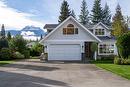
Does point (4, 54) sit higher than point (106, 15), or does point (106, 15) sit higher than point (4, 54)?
point (106, 15)

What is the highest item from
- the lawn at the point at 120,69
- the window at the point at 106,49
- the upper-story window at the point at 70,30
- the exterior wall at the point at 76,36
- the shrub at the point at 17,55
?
the upper-story window at the point at 70,30

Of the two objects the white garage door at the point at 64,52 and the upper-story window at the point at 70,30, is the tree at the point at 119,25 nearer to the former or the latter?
the upper-story window at the point at 70,30

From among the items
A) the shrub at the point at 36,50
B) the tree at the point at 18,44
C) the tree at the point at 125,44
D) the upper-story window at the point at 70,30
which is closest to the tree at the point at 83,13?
the shrub at the point at 36,50

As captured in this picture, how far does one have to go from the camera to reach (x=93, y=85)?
1753 centimetres

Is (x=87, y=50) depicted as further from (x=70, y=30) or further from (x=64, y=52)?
(x=64, y=52)

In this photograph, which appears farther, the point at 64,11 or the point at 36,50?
Answer: the point at 64,11

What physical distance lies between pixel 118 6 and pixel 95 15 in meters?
12.9

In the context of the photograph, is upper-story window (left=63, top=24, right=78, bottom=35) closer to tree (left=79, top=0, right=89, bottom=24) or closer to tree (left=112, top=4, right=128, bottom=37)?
tree (left=112, top=4, right=128, bottom=37)

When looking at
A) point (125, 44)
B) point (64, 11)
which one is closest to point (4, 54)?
point (125, 44)

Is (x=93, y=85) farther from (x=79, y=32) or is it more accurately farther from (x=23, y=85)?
(x=79, y=32)

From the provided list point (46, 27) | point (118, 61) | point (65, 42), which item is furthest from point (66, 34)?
point (118, 61)

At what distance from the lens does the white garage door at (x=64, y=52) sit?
162 ft

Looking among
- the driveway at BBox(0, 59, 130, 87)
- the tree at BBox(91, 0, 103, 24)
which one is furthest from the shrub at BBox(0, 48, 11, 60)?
the tree at BBox(91, 0, 103, 24)

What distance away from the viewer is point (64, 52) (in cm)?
4947
